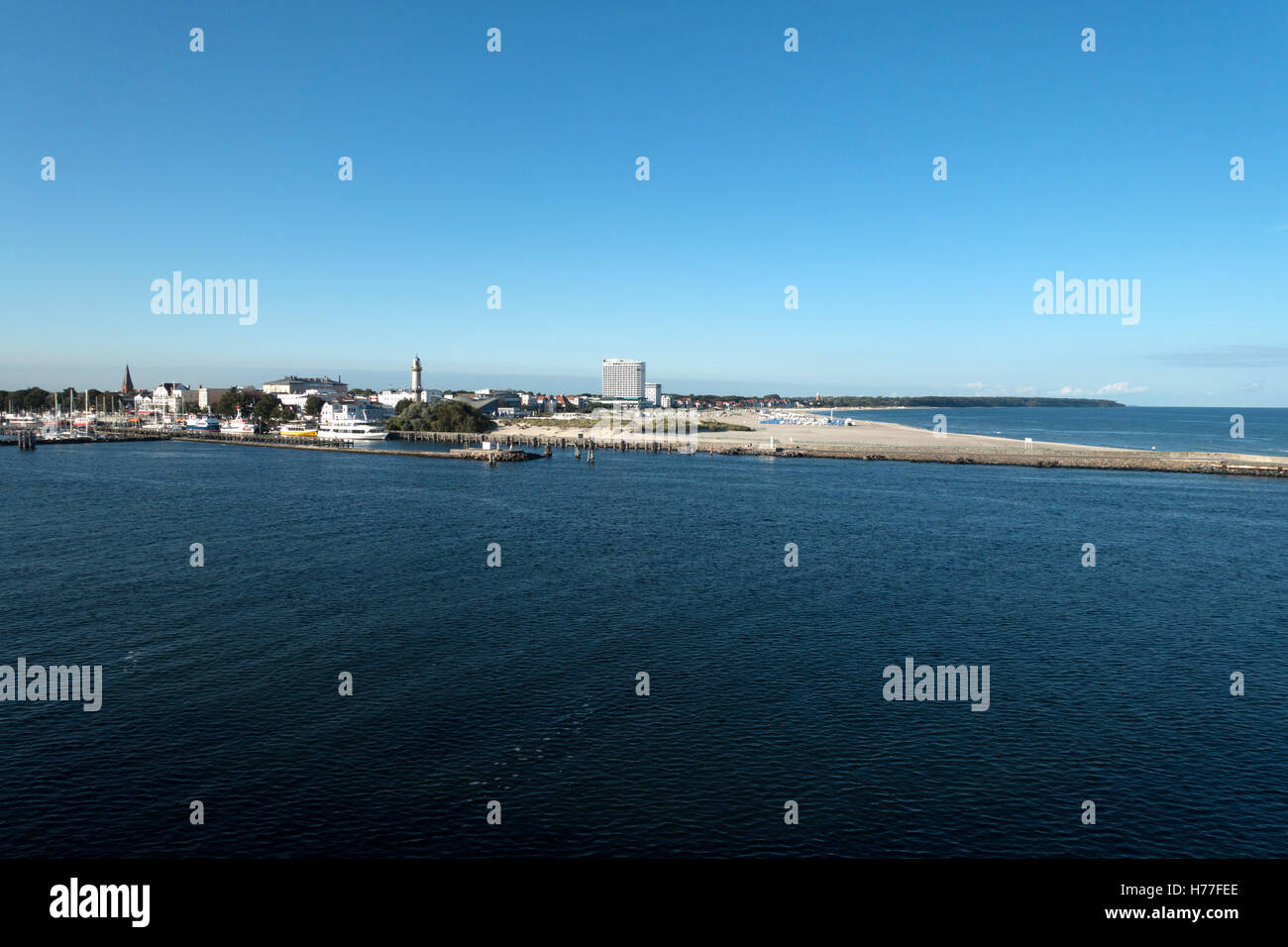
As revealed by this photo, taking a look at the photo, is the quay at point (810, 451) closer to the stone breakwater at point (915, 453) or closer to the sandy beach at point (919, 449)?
the stone breakwater at point (915, 453)

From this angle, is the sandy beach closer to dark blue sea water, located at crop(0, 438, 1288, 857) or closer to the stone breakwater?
the stone breakwater

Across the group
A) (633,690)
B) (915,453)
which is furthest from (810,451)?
(633,690)

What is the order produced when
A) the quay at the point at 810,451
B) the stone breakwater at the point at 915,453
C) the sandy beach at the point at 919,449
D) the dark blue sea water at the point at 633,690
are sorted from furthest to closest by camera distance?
the sandy beach at the point at 919,449, the quay at the point at 810,451, the stone breakwater at the point at 915,453, the dark blue sea water at the point at 633,690

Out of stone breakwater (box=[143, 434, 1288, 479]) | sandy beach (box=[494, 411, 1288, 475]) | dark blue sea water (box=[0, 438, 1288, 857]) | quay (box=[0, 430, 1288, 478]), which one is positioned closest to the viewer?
dark blue sea water (box=[0, 438, 1288, 857])

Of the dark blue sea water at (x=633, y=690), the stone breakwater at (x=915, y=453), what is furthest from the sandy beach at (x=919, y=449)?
the dark blue sea water at (x=633, y=690)

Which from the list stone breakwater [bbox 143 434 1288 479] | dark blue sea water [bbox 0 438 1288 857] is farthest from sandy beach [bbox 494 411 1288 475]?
dark blue sea water [bbox 0 438 1288 857]

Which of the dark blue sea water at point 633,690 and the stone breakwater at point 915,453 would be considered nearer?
the dark blue sea water at point 633,690

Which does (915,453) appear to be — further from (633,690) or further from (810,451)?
(633,690)
